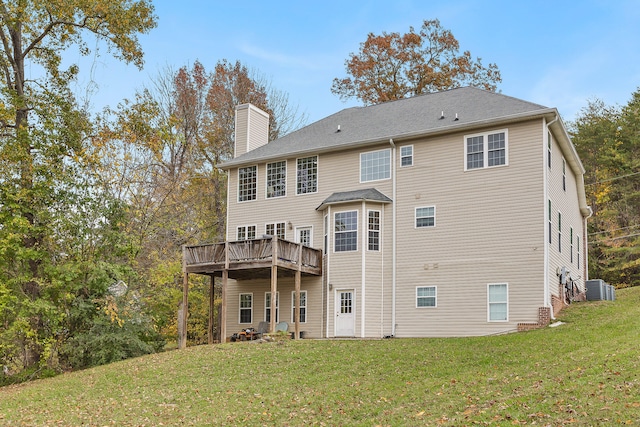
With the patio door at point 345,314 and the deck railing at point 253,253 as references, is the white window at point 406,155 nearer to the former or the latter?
the deck railing at point 253,253

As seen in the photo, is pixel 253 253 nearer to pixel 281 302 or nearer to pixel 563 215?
pixel 281 302

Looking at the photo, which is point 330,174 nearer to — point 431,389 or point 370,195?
point 370,195

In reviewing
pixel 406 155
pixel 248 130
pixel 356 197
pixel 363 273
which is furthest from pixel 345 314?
pixel 248 130

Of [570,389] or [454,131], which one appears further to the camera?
[454,131]

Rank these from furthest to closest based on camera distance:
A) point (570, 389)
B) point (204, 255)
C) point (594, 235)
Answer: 1. point (594, 235)
2. point (204, 255)
3. point (570, 389)

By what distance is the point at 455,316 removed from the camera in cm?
2000

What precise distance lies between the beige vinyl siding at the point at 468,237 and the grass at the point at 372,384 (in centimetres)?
211

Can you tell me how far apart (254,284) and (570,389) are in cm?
1551

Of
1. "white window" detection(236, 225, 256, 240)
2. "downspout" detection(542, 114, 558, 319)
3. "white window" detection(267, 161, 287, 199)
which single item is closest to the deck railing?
"white window" detection(236, 225, 256, 240)

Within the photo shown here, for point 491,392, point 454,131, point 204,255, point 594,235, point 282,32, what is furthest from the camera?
point 594,235

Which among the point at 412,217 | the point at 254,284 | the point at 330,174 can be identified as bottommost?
the point at 254,284

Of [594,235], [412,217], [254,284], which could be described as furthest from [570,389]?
[594,235]

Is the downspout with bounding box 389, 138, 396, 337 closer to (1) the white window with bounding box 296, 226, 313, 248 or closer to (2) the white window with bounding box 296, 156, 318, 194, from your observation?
(2) the white window with bounding box 296, 156, 318, 194

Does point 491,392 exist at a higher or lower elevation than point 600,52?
lower
